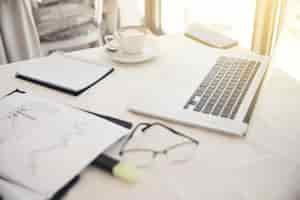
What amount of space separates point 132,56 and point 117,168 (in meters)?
0.53

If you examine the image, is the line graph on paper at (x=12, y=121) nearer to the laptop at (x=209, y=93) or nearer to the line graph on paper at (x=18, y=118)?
the line graph on paper at (x=18, y=118)

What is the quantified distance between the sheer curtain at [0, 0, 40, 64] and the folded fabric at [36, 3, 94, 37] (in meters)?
0.06

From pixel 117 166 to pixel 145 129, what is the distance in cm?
14

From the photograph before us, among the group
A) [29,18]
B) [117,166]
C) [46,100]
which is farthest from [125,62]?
[29,18]

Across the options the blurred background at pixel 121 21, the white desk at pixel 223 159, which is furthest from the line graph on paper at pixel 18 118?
the blurred background at pixel 121 21

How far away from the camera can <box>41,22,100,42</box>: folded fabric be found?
1.89m

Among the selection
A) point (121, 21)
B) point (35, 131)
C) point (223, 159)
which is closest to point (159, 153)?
point (223, 159)

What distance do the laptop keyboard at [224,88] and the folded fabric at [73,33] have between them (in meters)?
1.06

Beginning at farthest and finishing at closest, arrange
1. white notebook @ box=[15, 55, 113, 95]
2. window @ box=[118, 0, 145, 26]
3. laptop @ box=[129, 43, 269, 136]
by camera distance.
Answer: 1. window @ box=[118, 0, 145, 26]
2. white notebook @ box=[15, 55, 113, 95]
3. laptop @ box=[129, 43, 269, 136]

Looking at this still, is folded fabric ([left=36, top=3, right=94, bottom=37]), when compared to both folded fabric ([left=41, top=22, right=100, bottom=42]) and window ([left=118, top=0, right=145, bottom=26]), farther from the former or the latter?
window ([left=118, top=0, right=145, bottom=26])

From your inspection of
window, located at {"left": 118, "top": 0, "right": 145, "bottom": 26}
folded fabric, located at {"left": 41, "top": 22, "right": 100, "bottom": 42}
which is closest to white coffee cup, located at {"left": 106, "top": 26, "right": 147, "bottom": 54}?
folded fabric, located at {"left": 41, "top": 22, "right": 100, "bottom": 42}

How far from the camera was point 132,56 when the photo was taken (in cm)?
112

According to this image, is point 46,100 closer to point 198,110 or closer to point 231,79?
point 198,110

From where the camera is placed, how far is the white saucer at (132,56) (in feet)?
3.59
